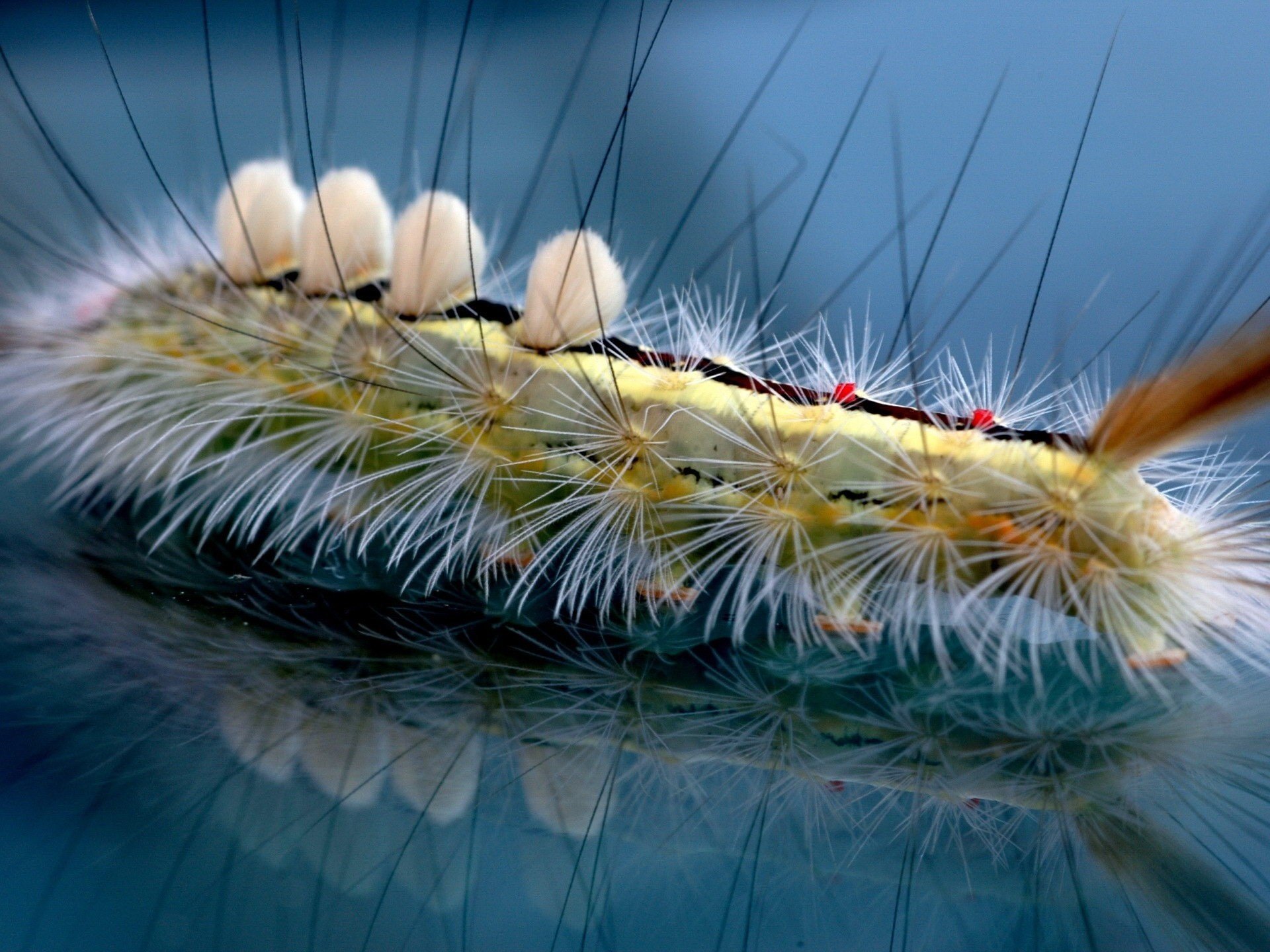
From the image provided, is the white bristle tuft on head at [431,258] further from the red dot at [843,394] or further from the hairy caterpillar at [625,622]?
the red dot at [843,394]

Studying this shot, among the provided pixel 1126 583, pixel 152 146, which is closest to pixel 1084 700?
pixel 1126 583

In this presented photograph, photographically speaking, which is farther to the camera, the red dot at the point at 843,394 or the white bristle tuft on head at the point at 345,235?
the white bristle tuft on head at the point at 345,235

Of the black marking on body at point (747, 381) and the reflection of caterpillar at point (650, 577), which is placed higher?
the black marking on body at point (747, 381)

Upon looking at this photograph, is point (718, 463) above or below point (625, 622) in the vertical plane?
above

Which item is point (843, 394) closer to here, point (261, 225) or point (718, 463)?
point (718, 463)

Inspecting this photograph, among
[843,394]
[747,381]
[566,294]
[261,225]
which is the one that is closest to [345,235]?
[261,225]

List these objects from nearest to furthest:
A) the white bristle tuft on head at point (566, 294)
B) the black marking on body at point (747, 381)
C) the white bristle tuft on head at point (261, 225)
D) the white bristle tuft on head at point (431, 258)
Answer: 1. the black marking on body at point (747, 381)
2. the white bristle tuft on head at point (566, 294)
3. the white bristle tuft on head at point (431, 258)
4. the white bristle tuft on head at point (261, 225)

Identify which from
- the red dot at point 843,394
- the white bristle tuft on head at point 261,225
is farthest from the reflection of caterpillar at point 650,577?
the white bristle tuft on head at point 261,225
